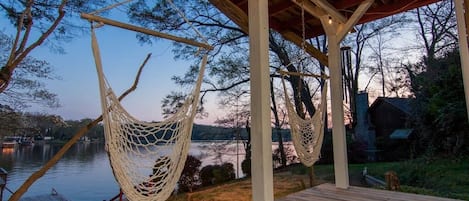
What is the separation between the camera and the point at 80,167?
6688 mm

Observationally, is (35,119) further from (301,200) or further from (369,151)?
(369,151)

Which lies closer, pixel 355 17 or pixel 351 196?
pixel 351 196

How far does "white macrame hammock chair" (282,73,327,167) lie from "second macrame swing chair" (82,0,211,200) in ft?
4.78

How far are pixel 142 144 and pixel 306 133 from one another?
Answer: 195 centimetres

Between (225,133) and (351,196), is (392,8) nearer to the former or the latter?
(351,196)

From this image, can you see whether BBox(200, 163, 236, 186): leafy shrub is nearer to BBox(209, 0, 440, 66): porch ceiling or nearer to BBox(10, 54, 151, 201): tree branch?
BBox(10, 54, 151, 201): tree branch

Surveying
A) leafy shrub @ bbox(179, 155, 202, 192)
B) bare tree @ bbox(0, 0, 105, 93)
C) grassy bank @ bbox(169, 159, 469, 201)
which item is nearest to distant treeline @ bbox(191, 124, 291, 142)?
leafy shrub @ bbox(179, 155, 202, 192)

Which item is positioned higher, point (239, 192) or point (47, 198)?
point (239, 192)

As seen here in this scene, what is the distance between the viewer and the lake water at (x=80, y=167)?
566cm

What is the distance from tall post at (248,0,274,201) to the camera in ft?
5.58

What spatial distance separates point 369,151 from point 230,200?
16.9 feet

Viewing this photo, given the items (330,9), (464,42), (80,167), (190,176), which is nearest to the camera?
(464,42)

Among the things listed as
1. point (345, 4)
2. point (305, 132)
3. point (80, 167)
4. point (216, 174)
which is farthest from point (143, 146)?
point (80, 167)

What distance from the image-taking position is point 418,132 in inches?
236
